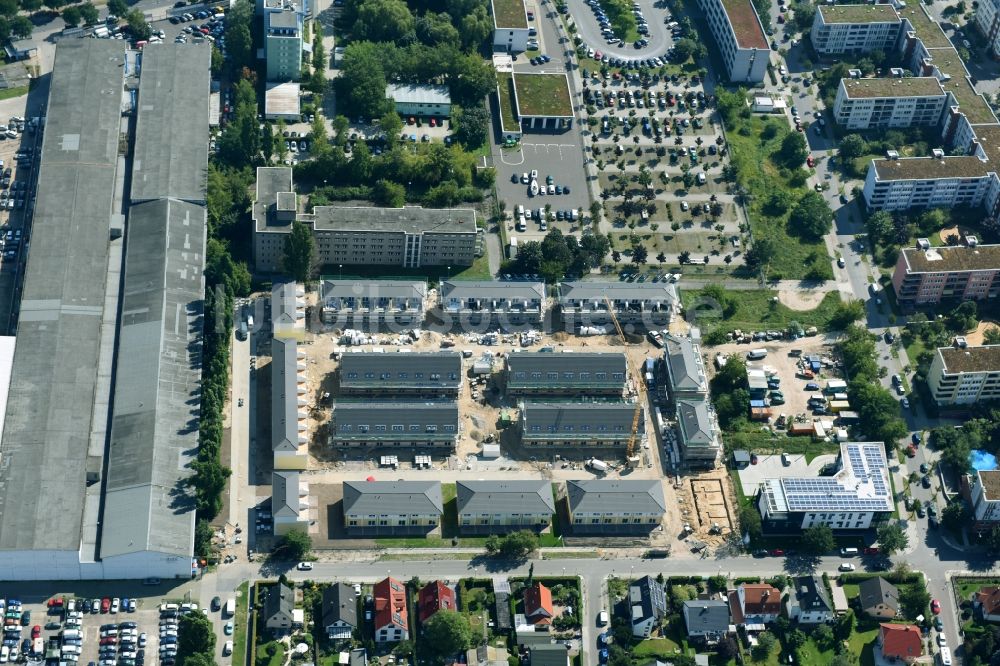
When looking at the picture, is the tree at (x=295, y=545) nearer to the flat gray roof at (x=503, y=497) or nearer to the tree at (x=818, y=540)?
the flat gray roof at (x=503, y=497)

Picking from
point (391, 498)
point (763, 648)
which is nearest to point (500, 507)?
point (391, 498)

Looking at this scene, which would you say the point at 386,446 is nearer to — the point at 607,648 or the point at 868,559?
the point at 607,648

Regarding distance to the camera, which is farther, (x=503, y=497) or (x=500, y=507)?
(x=503, y=497)

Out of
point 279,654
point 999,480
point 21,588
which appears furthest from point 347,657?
point 999,480

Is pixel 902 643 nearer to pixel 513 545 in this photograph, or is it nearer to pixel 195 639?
pixel 513 545

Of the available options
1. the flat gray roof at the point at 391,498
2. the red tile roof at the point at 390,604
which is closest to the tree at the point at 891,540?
the flat gray roof at the point at 391,498

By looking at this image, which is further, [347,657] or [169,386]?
[169,386]

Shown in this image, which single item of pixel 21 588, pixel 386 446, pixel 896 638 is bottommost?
pixel 896 638
